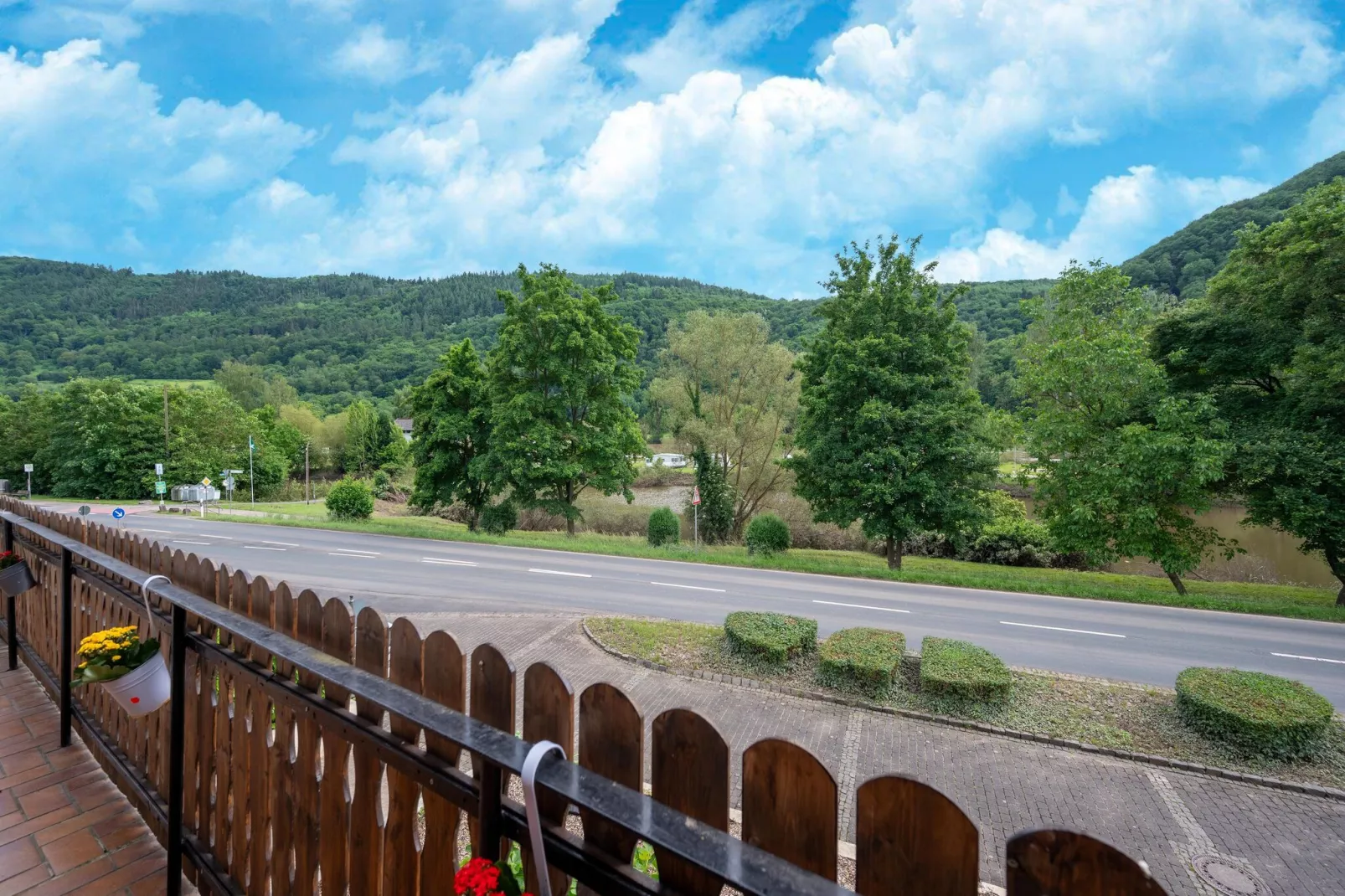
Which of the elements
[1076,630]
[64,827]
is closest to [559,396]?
[1076,630]

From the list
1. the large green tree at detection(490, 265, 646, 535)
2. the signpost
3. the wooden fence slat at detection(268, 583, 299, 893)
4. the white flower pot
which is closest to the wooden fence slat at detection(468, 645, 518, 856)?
the wooden fence slat at detection(268, 583, 299, 893)

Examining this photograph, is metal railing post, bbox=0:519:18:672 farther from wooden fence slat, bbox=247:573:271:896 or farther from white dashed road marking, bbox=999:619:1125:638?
white dashed road marking, bbox=999:619:1125:638

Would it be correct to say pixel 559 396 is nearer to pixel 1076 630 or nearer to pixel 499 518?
pixel 499 518

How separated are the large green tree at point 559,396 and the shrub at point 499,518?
1393 mm

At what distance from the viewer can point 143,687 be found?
215cm

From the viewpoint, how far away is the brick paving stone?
7.05ft

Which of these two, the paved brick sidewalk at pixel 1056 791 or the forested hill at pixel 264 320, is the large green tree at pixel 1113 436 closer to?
the paved brick sidewalk at pixel 1056 791

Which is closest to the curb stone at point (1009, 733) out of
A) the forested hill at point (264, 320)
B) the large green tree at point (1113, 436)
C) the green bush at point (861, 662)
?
the green bush at point (861, 662)

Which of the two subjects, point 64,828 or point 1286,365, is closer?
point 64,828

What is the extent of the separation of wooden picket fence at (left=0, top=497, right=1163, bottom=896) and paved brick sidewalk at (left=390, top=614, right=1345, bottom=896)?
117 inches

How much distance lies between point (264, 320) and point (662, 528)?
367ft

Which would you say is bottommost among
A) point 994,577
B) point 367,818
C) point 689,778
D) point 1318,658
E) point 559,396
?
point 994,577

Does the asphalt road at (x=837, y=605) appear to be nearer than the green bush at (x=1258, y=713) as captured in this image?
No

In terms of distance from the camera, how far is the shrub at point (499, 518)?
76.8 feet
